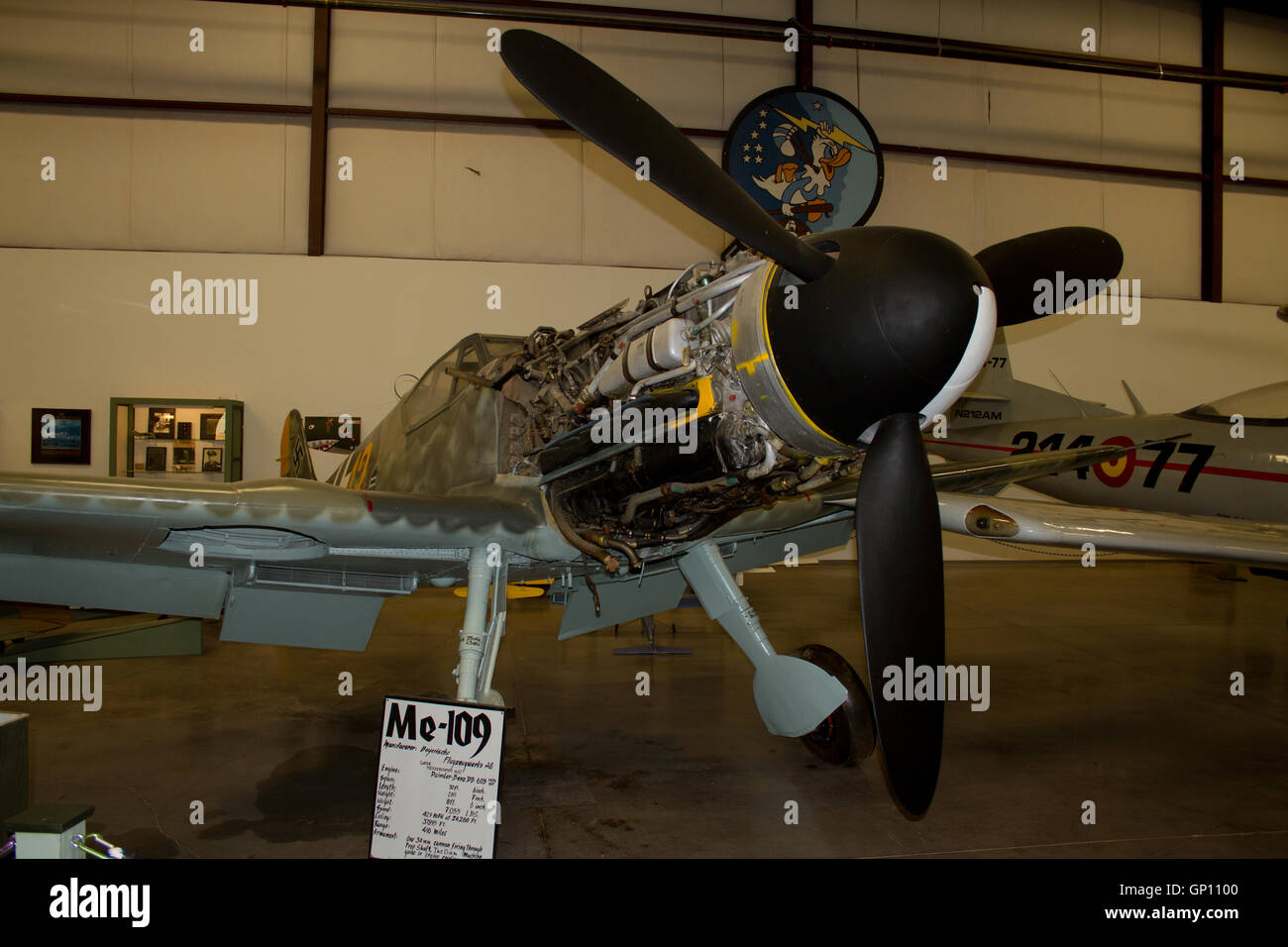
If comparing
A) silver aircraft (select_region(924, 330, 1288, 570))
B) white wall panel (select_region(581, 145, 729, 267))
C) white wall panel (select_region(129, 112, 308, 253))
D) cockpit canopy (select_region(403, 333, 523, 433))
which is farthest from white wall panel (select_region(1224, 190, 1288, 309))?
white wall panel (select_region(129, 112, 308, 253))

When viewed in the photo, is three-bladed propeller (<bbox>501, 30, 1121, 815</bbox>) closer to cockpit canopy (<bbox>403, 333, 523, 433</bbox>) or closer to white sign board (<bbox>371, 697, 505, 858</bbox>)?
white sign board (<bbox>371, 697, 505, 858</bbox>)

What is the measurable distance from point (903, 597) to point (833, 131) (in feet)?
36.2

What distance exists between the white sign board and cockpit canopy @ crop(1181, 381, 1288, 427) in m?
7.98

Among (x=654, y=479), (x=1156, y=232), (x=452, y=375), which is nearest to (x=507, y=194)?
(x=452, y=375)

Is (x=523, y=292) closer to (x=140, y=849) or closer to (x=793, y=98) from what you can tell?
(x=793, y=98)

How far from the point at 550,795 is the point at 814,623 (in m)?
4.80

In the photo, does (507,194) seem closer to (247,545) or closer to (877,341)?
(247,545)

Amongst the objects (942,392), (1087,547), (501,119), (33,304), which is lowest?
(1087,547)

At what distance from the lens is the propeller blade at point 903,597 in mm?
2518

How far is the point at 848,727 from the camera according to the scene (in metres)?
4.09

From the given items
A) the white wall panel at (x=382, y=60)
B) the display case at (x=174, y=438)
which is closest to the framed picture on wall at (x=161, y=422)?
the display case at (x=174, y=438)

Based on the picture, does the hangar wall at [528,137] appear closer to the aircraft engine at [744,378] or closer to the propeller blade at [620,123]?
the aircraft engine at [744,378]

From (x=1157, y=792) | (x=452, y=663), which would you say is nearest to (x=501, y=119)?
(x=452, y=663)

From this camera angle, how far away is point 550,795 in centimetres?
373
